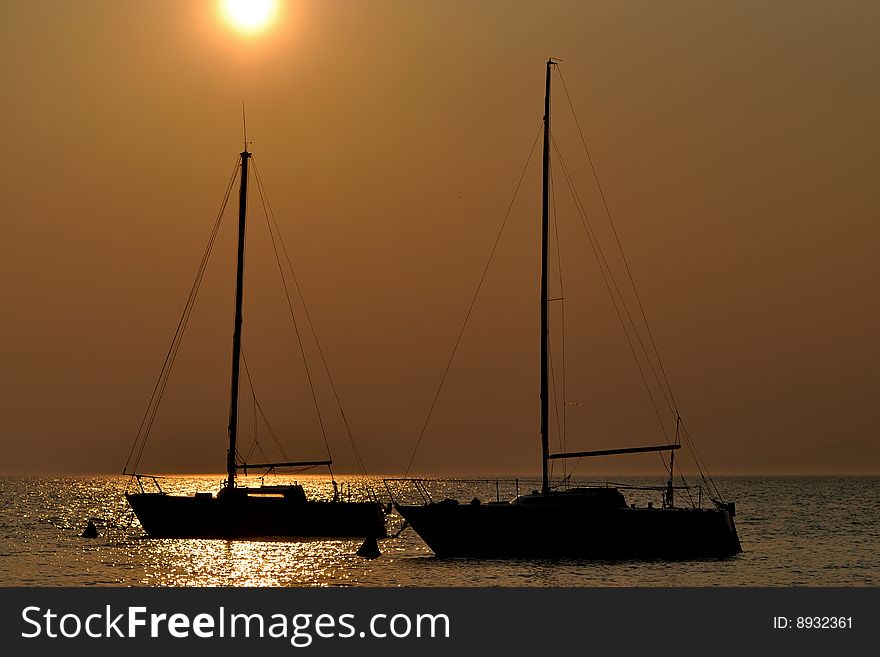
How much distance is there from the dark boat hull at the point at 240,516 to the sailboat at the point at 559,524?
11942 mm

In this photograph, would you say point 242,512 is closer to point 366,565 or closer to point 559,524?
point 366,565

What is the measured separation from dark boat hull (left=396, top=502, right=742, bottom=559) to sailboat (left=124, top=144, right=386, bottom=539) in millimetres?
11367

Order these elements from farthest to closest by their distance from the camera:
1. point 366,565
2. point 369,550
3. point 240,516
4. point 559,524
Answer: point 240,516 < point 369,550 < point 366,565 < point 559,524

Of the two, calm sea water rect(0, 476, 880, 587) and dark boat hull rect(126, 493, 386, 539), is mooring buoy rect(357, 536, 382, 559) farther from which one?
dark boat hull rect(126, 493, 386, 539)

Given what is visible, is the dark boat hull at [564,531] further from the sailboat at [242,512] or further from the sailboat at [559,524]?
the sailboat at [242,512]

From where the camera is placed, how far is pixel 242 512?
6562cm

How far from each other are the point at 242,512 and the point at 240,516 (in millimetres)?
218

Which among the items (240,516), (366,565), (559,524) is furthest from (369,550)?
(559,524)

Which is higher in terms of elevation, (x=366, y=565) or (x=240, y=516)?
(x=240, y=516)

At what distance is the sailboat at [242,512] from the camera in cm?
6562

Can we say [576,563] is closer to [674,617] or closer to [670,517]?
[670,517]

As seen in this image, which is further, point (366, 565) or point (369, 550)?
point (369, 550)

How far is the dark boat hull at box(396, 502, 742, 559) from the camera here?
53.5 m

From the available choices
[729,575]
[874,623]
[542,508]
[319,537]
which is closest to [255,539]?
[319,537]
